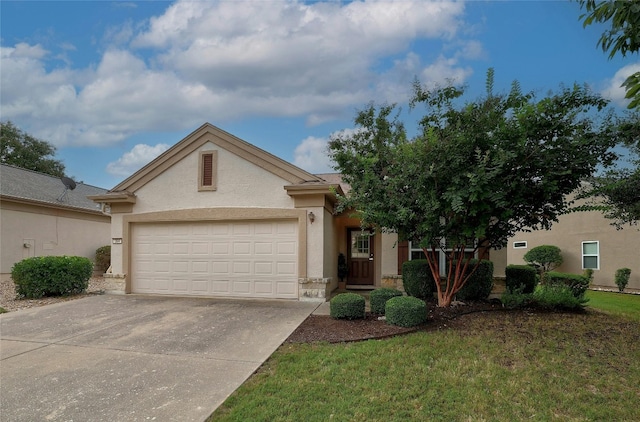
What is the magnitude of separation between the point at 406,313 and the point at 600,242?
51.7 feet

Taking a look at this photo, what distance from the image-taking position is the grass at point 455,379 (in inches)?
145

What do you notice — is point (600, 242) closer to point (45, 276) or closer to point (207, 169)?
point (207, 169)

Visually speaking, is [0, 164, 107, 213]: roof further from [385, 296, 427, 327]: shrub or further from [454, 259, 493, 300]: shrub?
[454, 259, 493, 300]: shrub

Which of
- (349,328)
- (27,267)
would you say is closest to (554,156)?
(349,328)

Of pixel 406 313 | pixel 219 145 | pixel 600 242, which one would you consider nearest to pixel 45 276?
pixel 219 145

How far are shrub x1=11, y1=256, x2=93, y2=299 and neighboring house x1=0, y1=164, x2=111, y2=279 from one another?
4.98m

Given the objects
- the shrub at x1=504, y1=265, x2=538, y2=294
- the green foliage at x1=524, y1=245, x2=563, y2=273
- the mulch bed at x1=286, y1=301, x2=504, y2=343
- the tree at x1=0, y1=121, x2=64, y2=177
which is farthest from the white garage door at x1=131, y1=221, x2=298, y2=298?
the tree at x1=0, y1=121, x2=64, y2=177

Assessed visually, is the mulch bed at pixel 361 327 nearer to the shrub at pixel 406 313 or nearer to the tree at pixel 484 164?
the shrub at pixel 406 313

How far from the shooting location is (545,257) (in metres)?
18.5

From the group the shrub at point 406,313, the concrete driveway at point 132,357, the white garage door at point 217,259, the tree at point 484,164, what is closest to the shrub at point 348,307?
the shrub at point 406,313

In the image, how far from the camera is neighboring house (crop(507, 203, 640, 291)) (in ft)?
52.2

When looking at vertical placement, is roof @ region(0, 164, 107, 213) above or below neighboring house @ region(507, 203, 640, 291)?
above

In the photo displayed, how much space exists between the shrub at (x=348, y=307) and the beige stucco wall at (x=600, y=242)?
13544 mm

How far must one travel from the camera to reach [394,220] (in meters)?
7.14
